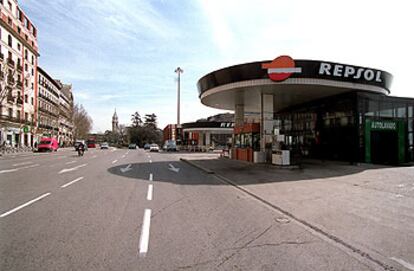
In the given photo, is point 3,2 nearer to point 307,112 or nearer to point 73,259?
point 307,112

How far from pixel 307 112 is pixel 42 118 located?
199 feet

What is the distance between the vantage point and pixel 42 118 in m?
61.5

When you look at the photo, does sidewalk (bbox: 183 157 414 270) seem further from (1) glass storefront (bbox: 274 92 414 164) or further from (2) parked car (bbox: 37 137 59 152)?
(2) parked car (bbox: 37 137 59 152)

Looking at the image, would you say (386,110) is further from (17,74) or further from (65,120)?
(65,120)

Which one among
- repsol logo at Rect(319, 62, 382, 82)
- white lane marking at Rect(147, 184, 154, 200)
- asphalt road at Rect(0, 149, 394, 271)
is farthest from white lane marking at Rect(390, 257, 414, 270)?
repsol logo at Rect(319, 62, 382, 82)

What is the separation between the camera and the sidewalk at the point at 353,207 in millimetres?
4496

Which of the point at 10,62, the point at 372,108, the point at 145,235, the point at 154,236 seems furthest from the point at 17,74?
the point at 154,236

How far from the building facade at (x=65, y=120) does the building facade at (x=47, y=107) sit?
672 cm

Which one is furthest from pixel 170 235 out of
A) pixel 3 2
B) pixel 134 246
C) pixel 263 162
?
pixel 3 2

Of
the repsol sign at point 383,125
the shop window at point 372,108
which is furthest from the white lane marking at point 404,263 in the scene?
the repsol sign at point 383,125

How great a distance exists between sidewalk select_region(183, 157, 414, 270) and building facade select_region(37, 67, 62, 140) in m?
59.3

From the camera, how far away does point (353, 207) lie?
276 inches

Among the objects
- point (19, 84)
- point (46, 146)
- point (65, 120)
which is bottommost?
point (46, 146)

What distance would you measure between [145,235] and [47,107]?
7325cm
